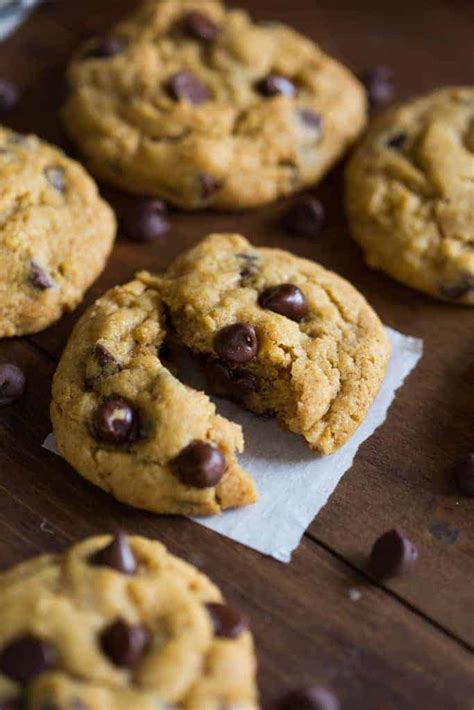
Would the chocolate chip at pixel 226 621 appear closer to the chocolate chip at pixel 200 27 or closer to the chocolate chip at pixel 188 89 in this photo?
the chocolate chip at pixel 188 89

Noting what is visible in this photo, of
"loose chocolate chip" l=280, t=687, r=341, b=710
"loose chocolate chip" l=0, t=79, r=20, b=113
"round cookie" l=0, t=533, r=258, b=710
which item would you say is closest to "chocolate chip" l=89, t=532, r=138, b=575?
"round cookie" l=0, t=533, r=258, b=710

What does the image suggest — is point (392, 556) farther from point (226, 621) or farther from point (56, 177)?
point (56, 177)

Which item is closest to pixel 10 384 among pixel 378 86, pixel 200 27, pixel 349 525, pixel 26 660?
pixel 26 660

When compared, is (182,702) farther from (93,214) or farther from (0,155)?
(0,155)

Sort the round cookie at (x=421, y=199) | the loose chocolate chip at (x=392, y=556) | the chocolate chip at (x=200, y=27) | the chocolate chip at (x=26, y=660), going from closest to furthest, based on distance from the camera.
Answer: the chocolate chip at (x=26, y=660), the loose chocolate chip at (x=392, y=556), the round cookie at (x=421, y=199), the chocolate chip at (x=200, y=27)

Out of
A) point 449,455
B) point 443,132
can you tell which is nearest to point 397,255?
point 443,132

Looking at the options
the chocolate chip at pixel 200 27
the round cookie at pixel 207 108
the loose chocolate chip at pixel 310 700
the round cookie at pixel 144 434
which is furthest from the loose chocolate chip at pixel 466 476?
the chocolate chip at pixel 200 27

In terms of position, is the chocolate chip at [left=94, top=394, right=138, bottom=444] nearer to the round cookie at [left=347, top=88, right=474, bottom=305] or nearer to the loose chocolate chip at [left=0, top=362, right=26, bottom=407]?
the loose chocolate chip at [left=0, top=362, right=26, bottom=407]
